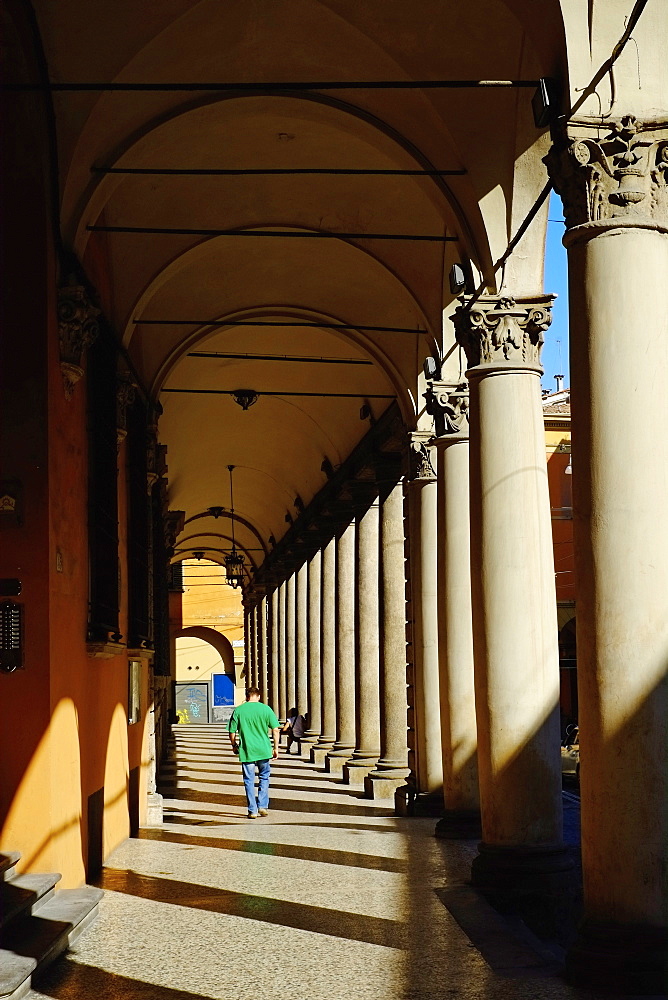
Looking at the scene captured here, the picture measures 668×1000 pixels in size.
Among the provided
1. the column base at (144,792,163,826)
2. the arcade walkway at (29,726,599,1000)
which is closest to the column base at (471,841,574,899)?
the arcade walkway at (29,726,599,1000)

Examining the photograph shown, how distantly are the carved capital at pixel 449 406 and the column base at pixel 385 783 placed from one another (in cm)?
623

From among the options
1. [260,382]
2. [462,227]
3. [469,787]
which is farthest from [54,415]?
[260,382]

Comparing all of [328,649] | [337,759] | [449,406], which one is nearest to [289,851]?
[449,406]

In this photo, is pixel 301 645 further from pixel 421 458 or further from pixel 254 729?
pixel 421 458

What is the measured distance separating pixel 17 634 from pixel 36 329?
212 cm

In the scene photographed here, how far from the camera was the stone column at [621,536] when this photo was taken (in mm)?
6207

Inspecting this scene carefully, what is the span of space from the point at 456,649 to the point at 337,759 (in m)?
11.1

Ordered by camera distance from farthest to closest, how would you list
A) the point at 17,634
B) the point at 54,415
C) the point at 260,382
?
the point at 260,382 < the point at 54,415 < the point at 17,634

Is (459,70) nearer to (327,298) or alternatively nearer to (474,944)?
(474,944)

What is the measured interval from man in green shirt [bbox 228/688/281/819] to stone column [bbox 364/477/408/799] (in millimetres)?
2121

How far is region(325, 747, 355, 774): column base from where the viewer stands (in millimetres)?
23017

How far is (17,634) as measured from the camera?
28.2 feet

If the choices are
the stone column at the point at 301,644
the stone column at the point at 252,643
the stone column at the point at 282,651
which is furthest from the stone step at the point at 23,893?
the stone column at the point at 252,643

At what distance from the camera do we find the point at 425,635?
15.0 m
